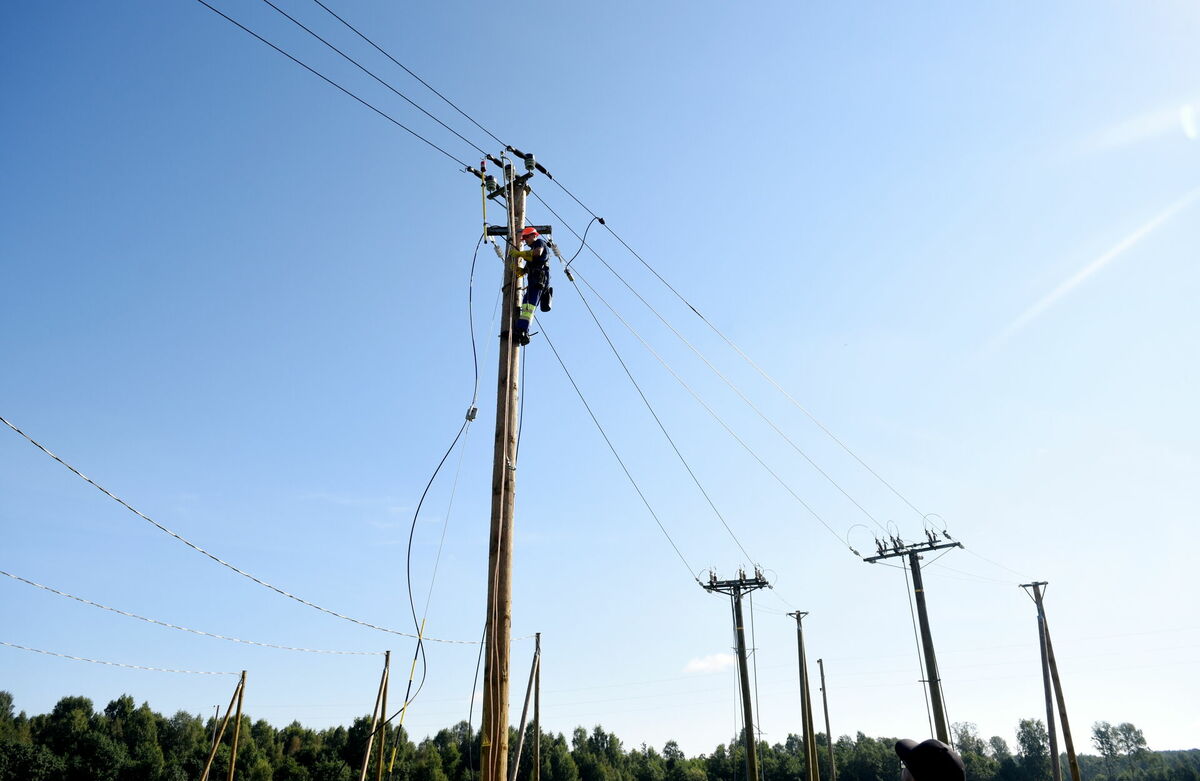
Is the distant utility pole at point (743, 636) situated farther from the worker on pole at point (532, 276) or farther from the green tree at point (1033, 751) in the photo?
the green tree at point (1033, 751)

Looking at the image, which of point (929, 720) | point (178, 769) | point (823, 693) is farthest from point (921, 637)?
point (178, 769)

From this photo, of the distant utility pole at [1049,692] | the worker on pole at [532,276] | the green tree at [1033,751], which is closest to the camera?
the worker on pole at [532,276]

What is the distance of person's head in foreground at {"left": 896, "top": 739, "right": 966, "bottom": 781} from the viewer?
8.50 feet

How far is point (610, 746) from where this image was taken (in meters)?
75.1

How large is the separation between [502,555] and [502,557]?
17 millimetres

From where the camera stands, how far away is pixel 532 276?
7.71 m

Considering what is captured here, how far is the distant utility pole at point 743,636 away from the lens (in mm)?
22344

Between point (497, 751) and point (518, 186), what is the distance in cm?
550

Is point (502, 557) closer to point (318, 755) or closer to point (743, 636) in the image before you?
point (743, 636)

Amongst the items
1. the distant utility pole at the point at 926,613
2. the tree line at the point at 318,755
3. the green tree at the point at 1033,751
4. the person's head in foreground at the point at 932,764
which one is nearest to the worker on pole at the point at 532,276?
the person's head in foreground at the point at 932,764

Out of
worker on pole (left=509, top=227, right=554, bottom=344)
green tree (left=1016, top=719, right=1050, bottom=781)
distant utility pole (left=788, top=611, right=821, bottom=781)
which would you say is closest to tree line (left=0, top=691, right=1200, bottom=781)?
green tree (left=1016, top=719, right=1050, bottom=781)

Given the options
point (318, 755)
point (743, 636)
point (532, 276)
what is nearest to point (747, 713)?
point (743, 636)

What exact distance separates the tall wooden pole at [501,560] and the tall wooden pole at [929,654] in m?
16.1

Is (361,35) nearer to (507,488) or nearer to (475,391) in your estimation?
(475,391)
